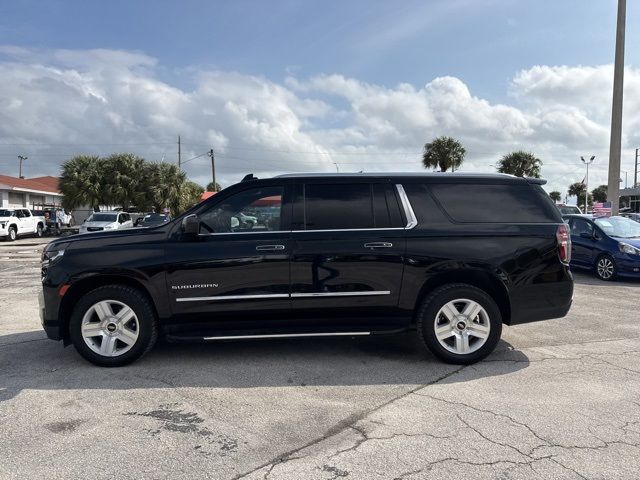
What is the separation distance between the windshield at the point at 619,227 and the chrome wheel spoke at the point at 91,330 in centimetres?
1095

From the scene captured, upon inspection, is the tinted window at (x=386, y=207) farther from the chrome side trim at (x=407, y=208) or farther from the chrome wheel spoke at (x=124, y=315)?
the chrome wheel spoke at (x=124, y=315)

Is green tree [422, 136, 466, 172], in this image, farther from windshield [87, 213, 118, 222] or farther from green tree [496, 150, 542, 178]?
windshield [87, 213, 118, 222]

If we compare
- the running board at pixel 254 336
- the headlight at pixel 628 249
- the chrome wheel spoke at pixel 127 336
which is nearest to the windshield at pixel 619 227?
the headlight at pixel 628 249

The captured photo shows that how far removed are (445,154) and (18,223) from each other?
3147 cm

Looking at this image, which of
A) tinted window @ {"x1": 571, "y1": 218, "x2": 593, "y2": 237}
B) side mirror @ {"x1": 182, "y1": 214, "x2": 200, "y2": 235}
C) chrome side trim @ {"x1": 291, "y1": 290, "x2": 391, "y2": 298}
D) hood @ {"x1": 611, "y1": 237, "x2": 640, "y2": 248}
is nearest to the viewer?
side mirror @ {"x1": 182, "y1": 214, "x2": 200, "y2": 235}

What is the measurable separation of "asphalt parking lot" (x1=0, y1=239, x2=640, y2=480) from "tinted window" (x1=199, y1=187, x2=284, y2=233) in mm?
1372

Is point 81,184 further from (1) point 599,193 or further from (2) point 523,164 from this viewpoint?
(1) point 599,193

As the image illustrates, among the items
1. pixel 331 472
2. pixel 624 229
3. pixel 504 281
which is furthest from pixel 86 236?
pixel 624 229

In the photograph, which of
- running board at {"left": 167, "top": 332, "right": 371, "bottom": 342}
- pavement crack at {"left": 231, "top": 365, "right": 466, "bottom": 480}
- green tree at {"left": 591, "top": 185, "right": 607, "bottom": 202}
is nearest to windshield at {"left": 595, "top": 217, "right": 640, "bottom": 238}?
pavement crack at {"left": 231, "top": 365, "right": 466, "bottom": 480}

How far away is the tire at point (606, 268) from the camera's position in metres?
10.9

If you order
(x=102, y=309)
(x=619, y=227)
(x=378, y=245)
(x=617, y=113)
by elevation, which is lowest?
(x=102, y=309)

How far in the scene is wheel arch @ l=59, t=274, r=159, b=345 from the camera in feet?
15.9

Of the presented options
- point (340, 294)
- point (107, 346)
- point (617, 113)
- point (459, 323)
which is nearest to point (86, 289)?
point (107, 346)

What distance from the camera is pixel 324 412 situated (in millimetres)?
3861
